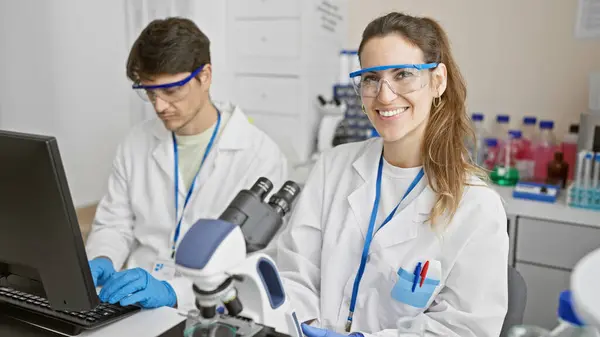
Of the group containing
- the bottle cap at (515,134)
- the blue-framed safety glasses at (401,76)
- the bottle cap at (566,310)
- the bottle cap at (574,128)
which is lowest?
the bottle cap at (515,134)

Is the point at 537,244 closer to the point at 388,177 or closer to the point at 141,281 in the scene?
the point at 388,177

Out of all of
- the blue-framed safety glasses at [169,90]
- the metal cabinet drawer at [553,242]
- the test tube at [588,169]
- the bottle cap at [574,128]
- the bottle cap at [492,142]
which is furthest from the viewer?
the bottle cap at [492,142]

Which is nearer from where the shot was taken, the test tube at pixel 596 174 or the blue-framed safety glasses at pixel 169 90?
the blue-framed safety glasses at pixel 169 90

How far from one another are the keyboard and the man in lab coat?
563mm

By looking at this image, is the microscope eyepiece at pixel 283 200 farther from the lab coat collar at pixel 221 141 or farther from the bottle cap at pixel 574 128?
the bottle cap at pixel 574 128

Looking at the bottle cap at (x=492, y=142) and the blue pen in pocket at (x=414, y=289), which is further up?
the bottle cap at (x=492, y=142)

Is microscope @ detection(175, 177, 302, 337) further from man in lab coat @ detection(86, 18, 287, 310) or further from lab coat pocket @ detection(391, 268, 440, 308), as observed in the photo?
man in lab coat @ detection(86, 18, 287, 310)

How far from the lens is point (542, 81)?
262 centimetres

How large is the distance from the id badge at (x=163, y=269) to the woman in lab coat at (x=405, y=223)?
47 cm

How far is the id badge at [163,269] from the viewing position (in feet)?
5.74

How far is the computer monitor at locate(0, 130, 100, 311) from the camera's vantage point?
899mm

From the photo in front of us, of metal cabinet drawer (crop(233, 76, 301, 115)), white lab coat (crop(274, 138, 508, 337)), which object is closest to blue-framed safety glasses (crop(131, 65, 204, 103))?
white lab coat (crop(274, 138, 508, 337))

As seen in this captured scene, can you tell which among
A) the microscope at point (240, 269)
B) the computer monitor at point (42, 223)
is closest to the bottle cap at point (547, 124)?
the microscope at point (240, 269)

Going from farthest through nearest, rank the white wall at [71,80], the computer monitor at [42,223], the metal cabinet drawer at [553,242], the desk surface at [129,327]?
the white wall at [71,80]
the metal cabinet drawer at [553,242]
the desk surface at [129,327]
the computer monitor at [42,223]
